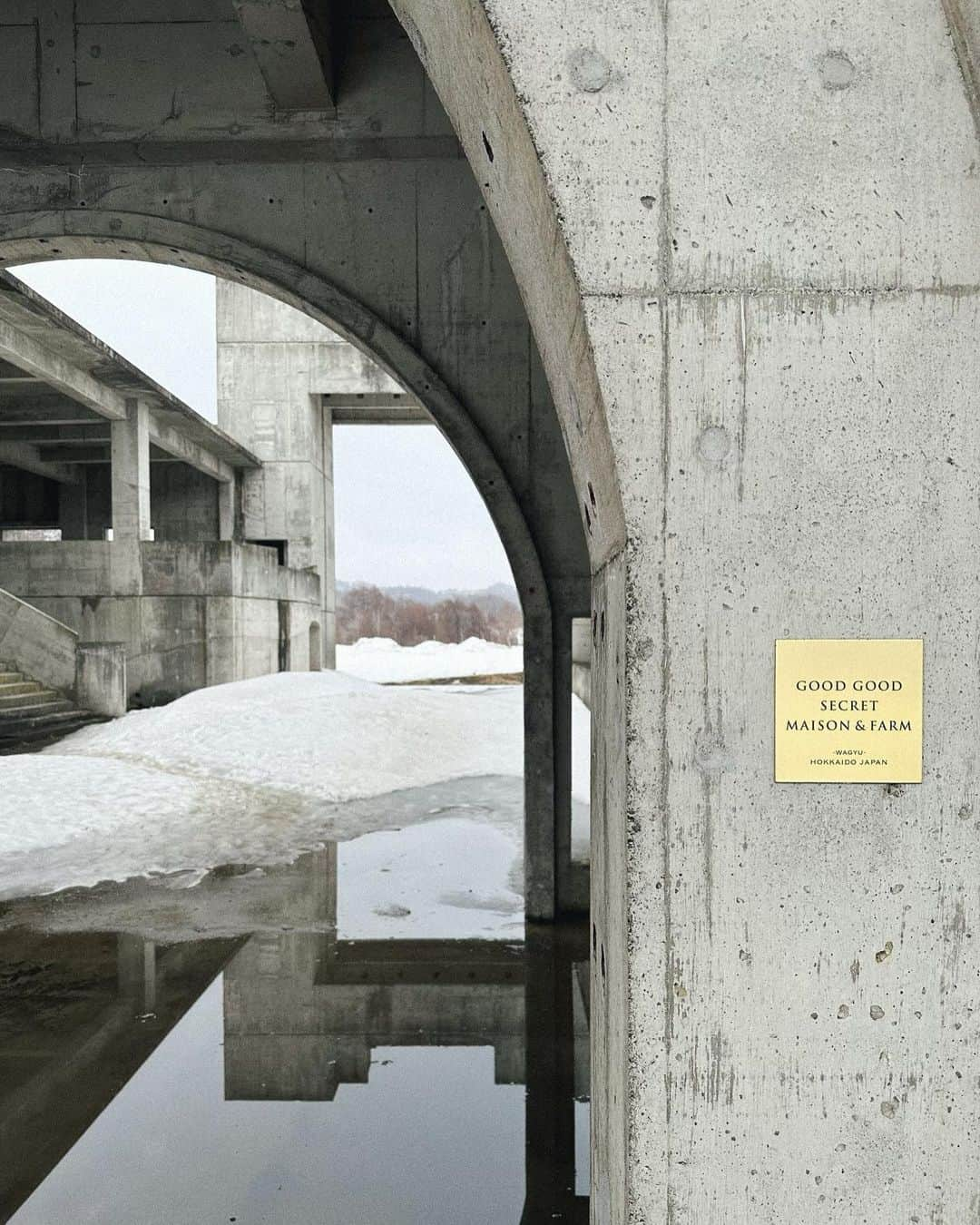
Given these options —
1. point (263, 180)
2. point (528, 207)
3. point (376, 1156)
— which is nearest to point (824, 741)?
point (528, 207)

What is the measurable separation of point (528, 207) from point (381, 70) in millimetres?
4645

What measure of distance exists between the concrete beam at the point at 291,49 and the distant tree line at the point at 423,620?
48928 millimetres

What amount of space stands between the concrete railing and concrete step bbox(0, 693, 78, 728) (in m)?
0.22

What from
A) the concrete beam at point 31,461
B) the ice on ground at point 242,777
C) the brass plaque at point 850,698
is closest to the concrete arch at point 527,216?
the brass plaque at point 850,698

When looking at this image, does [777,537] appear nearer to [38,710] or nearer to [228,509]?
[38,710]

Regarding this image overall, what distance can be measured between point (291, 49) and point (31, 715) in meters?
13.0

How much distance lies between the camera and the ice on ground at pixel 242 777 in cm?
809

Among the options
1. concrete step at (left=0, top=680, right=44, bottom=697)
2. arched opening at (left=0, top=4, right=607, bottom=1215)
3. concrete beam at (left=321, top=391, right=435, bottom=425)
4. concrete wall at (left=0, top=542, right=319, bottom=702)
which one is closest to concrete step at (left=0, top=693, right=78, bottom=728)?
concrete step at (left=0, top=680, right=44, bottom=697)

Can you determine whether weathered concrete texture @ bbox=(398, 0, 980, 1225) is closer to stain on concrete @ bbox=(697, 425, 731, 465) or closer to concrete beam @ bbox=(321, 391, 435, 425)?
stain on concrete @ bbox=(697, 425, 731, 465)

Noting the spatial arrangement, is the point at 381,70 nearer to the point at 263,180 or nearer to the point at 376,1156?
the point at 263,180

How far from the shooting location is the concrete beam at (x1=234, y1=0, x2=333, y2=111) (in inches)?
202

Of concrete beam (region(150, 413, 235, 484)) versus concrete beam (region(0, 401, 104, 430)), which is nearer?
concrete beam (region(0, 401, 104, 430))

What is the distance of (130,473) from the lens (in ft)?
62.6

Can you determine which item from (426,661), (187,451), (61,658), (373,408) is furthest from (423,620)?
(61,658)
